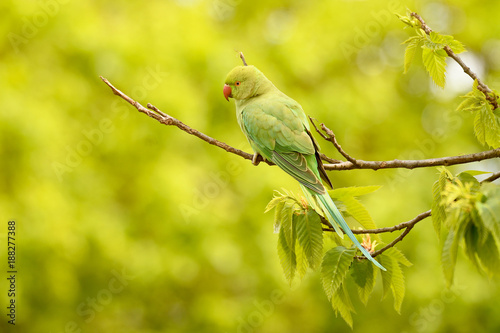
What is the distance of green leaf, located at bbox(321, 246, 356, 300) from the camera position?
221cm

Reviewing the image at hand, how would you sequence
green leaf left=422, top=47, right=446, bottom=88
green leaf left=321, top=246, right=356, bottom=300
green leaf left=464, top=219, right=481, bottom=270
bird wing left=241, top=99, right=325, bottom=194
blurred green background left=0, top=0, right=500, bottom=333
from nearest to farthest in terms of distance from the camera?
1. green leaf left=464, top=219, right=481, bottom=270
2. green leaf left=321, top=246, right=356, bottom=300
3. green leaf left=422, top=47, right=446, bottom=88
4. bird wing left=241, top=99, right=325, bottom=194
5. blurred green background left=0, top=0, right=500, bottom=333

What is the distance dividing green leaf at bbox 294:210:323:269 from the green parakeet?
0.68 feet

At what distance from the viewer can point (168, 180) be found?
673cm

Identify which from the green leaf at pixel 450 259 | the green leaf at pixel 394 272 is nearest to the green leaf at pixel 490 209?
the green leaf at pixel 450 259

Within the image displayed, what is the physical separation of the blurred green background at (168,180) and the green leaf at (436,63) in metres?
4.26

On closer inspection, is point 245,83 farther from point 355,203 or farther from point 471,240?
point 471,240

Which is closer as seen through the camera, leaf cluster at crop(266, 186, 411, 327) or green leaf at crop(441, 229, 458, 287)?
green leaf at crop(441, 229, 458, 287)

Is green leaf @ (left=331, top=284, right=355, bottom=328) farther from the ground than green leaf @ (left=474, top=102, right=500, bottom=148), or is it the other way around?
green leaf @ (left=474, top=102, right=500, bottom=148)

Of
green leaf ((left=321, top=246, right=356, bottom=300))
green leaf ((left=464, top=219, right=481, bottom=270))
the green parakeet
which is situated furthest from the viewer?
the green parakeet

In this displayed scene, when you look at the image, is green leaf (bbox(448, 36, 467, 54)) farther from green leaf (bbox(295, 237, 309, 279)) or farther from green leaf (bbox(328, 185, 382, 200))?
green leaf (bbox(295, 237, 309, 279))

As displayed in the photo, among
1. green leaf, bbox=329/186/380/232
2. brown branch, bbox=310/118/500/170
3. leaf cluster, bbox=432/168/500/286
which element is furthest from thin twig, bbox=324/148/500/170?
leaf cluster, bbox=432/168/500/286

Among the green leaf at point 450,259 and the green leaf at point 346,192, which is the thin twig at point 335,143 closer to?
the green leaf at point 346,192

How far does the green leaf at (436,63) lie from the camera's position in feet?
8.03

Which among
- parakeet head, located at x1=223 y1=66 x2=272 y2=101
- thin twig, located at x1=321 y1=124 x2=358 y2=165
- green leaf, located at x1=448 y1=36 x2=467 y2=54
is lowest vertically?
thin twig, located at x1=321 y1=124 x2=358 y2=165
